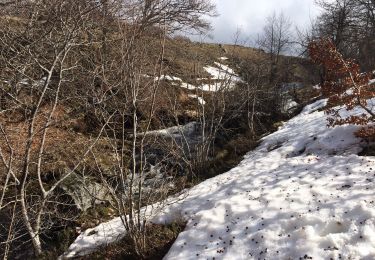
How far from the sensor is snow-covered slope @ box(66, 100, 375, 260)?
21.4 ft

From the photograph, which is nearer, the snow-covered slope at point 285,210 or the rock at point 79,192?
the snow-covered slope at point 285,210

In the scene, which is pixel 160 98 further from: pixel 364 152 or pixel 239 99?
pixel 364 152

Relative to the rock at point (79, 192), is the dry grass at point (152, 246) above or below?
below

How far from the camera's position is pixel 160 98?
16375 millimetres

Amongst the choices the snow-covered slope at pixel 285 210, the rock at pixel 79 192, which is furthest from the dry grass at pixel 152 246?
the rock at pixel 79 192

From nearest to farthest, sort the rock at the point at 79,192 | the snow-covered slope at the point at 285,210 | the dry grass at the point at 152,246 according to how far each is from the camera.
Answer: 1. the snow-covered slope at the point at 285,210
2. the dry grass at the point at 152,246
3. the rock at the point at 79,192

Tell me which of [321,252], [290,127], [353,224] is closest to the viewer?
[321,252]

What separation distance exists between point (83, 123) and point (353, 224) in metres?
12.7

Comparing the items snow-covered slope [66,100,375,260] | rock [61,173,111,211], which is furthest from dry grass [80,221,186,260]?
rock [61,173,111,211]

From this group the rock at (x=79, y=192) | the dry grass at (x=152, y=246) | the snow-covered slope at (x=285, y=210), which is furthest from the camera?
the rock at (x=79, y=192)

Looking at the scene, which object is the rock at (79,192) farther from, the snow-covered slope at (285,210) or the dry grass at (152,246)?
the dry grass at (152,246)

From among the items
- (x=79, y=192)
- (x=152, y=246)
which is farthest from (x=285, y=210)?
(x=79, y=192)

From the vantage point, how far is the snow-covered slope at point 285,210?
652cm

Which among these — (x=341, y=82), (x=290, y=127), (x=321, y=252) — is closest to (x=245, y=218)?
(x=321, y=252)
